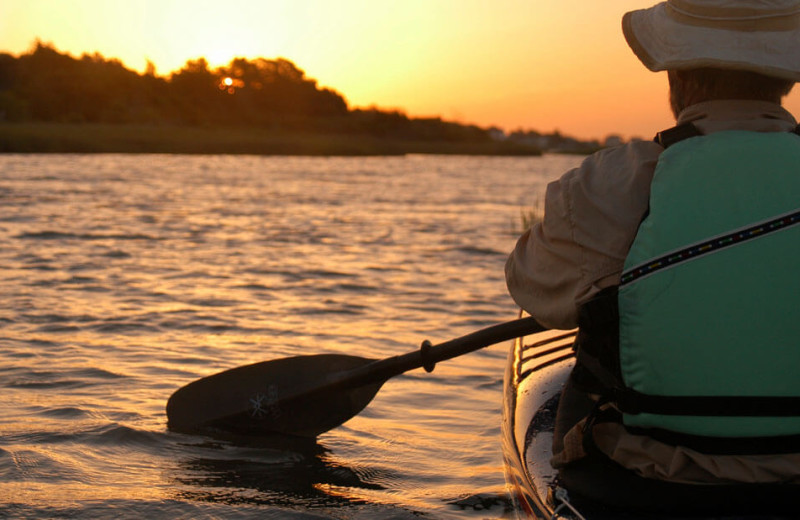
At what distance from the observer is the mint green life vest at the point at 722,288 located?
1.83m

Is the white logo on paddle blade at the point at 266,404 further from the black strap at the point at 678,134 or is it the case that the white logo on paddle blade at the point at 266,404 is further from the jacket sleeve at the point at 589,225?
the black strap at the point at 678,134

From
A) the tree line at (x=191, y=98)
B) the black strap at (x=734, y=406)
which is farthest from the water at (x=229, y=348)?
the tree line at (x=191, y=98)

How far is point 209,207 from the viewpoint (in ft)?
56.6

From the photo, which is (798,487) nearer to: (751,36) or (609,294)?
(609,294)

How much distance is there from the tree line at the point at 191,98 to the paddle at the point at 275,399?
4914 cm

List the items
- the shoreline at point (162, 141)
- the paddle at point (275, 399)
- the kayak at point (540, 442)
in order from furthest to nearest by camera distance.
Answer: the shoreline at point (162, 141) → the paddle at point (275, 399) → the kayak at point (540, 442)

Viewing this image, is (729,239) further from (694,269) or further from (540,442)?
(540,442)

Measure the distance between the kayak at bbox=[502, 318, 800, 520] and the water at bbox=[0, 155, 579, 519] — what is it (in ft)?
1.86

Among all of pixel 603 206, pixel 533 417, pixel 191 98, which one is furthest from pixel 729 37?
pixel 191 98

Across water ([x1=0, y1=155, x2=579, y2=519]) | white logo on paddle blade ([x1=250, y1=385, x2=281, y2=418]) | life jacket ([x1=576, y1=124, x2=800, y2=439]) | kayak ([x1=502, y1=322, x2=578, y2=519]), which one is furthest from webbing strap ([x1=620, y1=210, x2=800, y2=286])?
white logo on paddle blade ([x1=250, y1=385, x2=281, y2=418])

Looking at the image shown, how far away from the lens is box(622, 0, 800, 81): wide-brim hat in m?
1.95

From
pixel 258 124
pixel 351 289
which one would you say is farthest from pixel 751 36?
pixel 258 124

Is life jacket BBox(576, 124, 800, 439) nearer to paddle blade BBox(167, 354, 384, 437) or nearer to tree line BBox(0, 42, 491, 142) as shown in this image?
paddle blade BBox(167, 354, 384, 437)

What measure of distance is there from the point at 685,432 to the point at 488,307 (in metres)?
6.26
